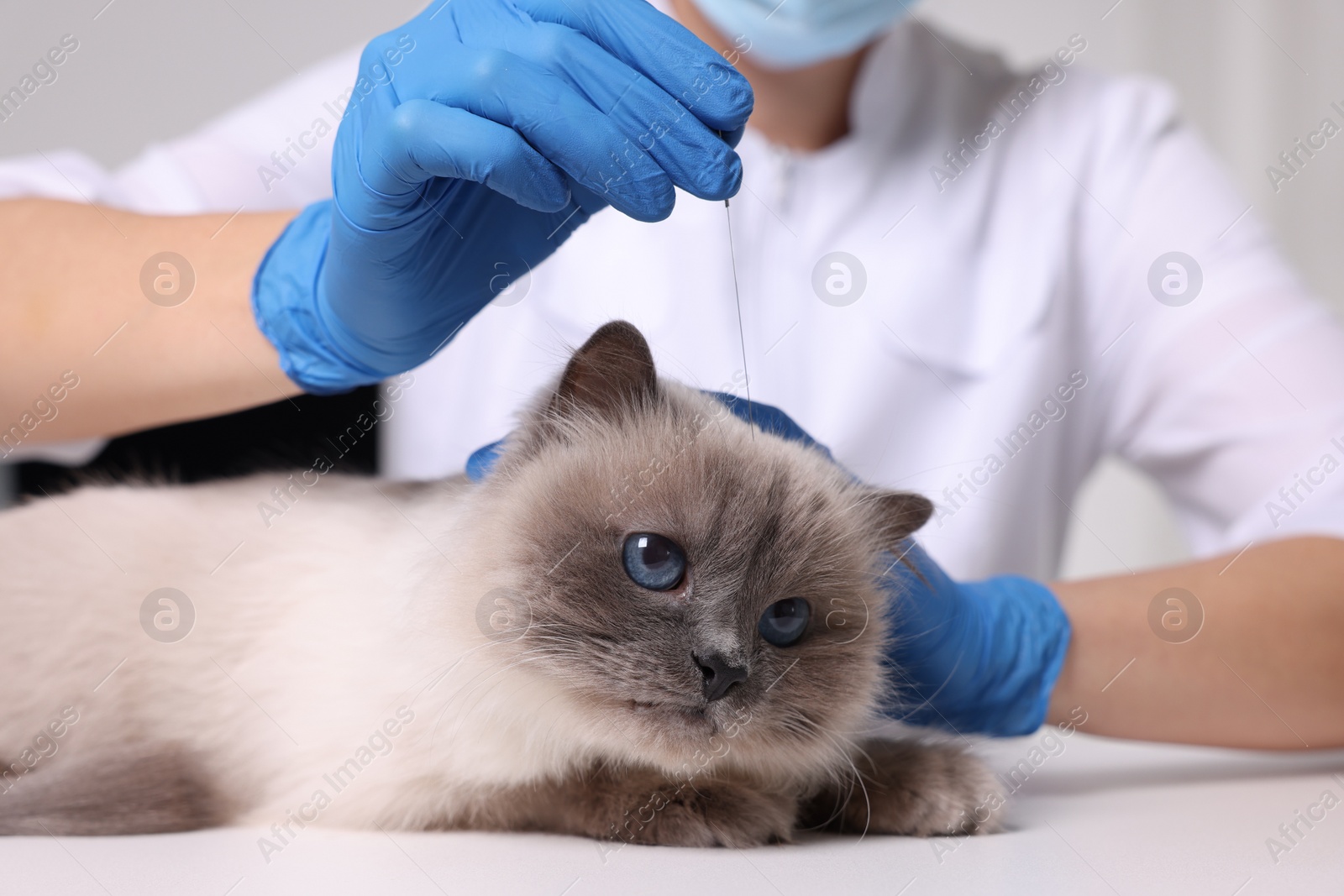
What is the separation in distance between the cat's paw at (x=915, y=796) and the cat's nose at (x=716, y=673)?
34 centimetres

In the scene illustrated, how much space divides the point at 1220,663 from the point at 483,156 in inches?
64.7

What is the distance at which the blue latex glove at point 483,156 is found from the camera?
3.99 ft

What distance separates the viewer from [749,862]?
116 centimetres

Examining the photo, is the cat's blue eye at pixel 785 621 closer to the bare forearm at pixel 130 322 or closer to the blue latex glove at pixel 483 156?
the blue latex glove at pixel 483 156

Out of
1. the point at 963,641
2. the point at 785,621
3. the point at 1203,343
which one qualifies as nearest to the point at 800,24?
the point at 1203,343

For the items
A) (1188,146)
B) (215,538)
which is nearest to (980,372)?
(1188,146)

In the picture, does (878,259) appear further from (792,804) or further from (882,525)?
(792,804)

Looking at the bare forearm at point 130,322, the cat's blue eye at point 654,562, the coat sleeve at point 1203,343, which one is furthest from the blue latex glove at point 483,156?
the coat sleeve at point 1203,343

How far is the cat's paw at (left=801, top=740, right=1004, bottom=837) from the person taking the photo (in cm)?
132

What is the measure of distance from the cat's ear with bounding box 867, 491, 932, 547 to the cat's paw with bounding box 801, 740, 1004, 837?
31 centimetres

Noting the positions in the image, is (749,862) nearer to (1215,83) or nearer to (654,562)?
(654,562)

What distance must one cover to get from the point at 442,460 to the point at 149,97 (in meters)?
1.32

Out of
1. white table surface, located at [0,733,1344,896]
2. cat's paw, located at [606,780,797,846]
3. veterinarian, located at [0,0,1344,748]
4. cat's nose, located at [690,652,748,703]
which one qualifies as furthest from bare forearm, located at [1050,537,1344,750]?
cat's nose, located at [690,652,748,703]

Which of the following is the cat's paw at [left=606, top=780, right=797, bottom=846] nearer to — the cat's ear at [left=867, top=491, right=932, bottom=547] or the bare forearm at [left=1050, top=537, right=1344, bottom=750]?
the cat's ear at [left=867, top=491, right=932, bottom=547]
